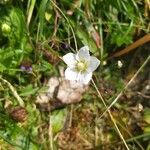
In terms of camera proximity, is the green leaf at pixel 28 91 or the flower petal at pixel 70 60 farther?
the green leaf at pixel 28 91

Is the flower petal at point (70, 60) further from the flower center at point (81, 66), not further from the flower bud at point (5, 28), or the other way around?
the flower bud at point (5, 28)

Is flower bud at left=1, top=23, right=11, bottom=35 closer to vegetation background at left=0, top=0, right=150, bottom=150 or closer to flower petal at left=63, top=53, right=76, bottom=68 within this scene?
vegetation background at left=0, top=0, right=150, bottom=150

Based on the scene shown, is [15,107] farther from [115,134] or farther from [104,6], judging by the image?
[104,6]

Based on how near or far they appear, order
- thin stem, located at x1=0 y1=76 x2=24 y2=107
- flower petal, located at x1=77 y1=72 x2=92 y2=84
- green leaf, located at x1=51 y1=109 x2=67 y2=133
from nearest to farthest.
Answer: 1. flower petal, located at x1=77 y1=72 x2=92 y2=84
2. thin stem, located at x1=0 y1=76 x2=24 y2=107
3. green leaf, located at x1=51 y1=109 x2=67 y2=133

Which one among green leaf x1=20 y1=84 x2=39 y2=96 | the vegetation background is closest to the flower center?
the vegetation background

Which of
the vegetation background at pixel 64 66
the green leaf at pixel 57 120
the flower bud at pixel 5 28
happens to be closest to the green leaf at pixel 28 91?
the vegetation background at pixel 64 66

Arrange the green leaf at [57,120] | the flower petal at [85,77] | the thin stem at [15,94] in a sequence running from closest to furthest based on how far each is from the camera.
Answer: the flower petal at [85,77] → the thin stem at [15,94] → the green leaf at [57,120]

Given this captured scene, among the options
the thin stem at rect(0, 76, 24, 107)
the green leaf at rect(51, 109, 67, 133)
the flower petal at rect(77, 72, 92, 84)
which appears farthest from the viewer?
the green leaf at rect(51, 109, 67, 133)
